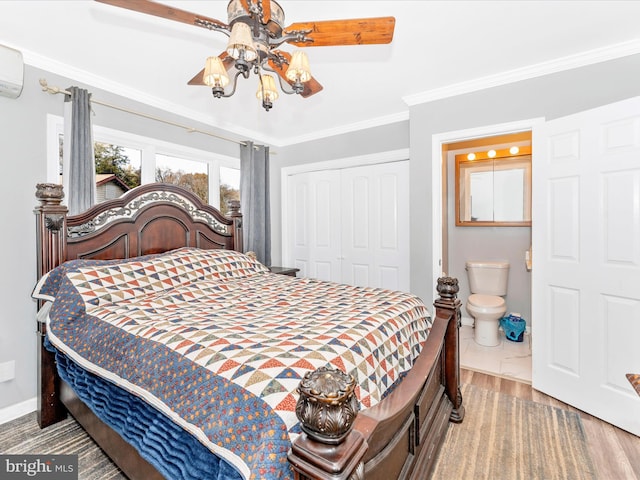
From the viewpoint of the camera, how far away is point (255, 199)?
3.67 m

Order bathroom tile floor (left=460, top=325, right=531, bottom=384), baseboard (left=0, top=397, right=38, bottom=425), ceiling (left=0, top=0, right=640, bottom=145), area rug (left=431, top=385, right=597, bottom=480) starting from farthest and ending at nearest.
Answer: bathroom tile floor (left=460, top=325, right=531, bottom=384), baseboard (left=0, top=397, right=38, bottom=425), ceiling (left=0, top=0, right=640, bottom=145), area rug (left=431, top=385, right=597, bottom=480)

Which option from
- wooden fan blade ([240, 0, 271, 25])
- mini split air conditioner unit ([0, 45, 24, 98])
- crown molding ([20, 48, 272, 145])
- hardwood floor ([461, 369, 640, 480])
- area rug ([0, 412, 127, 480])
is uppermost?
crown molding ([20, 48, 272, 145])

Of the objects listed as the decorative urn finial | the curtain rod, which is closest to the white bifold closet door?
the curtain rod

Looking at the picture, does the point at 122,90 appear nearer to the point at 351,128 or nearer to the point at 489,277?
the point at 351,128

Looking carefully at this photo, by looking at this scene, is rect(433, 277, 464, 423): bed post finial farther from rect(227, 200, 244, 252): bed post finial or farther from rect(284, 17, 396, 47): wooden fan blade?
rect(227, 200, 244, 252): bed post finial

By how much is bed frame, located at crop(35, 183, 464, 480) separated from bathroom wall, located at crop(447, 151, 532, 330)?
218 centimetres

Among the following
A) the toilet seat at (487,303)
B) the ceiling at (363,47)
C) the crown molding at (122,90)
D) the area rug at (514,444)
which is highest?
the ceiling at (363,47)

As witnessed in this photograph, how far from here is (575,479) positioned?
1560 millimetres

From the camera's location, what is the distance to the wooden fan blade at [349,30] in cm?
135

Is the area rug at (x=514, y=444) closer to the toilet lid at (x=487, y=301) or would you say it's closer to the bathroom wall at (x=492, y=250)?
the toilet lid at (x=487, y=301)

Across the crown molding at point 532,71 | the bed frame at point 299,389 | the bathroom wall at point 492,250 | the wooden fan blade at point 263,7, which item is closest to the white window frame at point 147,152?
the bed frame at point 299,389

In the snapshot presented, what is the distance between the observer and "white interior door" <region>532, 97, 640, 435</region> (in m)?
1.99

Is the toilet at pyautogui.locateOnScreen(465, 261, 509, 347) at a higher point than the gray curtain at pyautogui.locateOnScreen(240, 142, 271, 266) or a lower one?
lower

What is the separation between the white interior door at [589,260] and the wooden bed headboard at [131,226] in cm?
271
